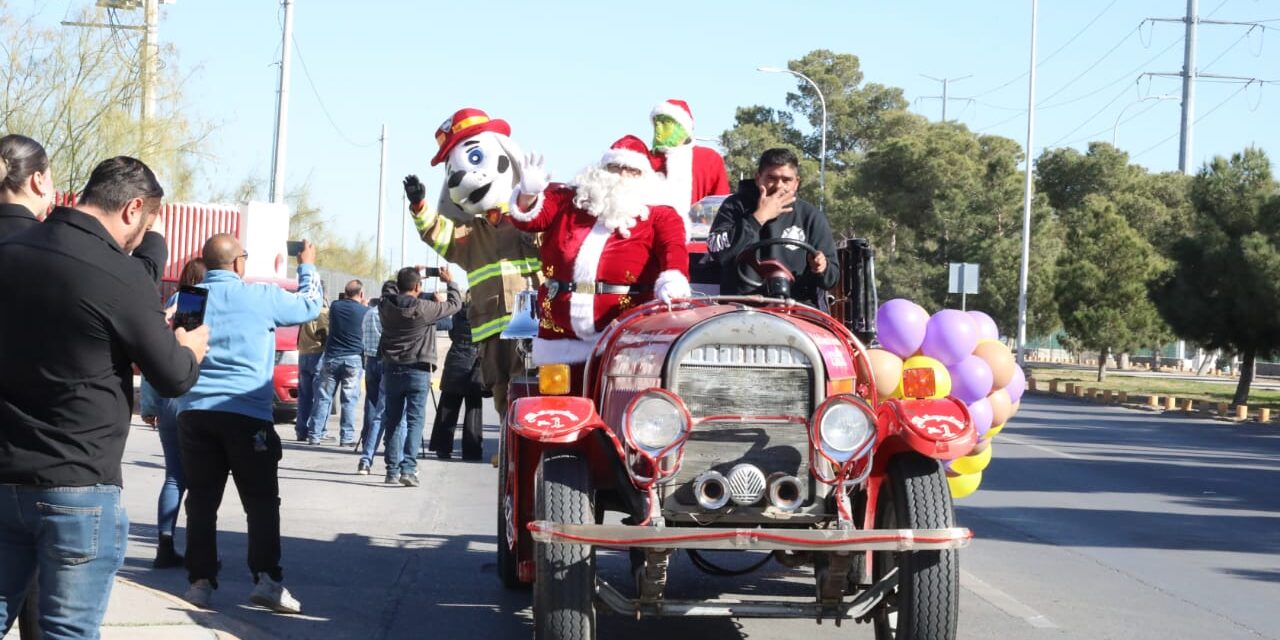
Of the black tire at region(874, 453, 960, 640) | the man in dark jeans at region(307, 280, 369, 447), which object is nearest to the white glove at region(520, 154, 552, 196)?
the black tire at region(874, 453, 960, 640)

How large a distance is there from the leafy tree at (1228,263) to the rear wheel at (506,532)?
24819 millimetres

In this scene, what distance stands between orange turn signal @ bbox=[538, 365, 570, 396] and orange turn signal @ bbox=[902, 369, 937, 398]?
1.55 m

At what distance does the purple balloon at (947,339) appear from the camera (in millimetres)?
8703

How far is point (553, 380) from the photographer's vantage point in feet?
22.1

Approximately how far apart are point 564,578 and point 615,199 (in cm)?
237

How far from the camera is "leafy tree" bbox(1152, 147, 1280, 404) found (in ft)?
98.6

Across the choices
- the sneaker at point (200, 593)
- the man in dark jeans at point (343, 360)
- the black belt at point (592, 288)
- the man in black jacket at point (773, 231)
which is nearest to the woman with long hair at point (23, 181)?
the sneaker at point (200, 593)

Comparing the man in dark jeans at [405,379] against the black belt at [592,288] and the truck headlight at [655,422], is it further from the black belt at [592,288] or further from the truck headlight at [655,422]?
the truck headlight at [655,422]

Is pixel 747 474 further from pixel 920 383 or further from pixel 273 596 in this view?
pixel 273 596

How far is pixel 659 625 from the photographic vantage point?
7.71 meters

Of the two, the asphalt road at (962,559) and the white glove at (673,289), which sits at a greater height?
the white glove at (673,289)

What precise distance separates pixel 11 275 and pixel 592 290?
11.5 feet

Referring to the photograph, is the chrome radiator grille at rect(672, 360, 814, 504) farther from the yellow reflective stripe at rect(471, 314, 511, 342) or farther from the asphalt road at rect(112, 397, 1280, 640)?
the yellow reflective stripe at rect(471, 314, 511, 342)

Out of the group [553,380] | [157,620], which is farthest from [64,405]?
[553,380]
